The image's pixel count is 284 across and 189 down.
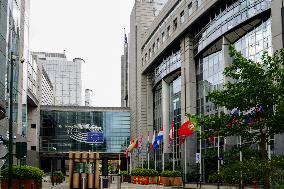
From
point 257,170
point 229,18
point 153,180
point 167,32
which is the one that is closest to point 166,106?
point 167,32

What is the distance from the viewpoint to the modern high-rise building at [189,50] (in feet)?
158

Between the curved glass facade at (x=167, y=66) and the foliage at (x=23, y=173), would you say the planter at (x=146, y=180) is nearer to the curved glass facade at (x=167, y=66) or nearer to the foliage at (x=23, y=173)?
the curved glass facade at (x=167, y=66)

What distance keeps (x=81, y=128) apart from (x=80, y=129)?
1.10ft

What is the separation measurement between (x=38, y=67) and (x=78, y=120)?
A: 1782 cm

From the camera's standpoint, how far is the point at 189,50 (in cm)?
6544

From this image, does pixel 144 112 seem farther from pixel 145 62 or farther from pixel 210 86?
pixel 210 86

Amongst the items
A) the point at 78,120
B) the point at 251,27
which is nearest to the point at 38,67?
the point at 78,120

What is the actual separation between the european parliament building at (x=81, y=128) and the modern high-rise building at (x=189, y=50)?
1527 centimetres

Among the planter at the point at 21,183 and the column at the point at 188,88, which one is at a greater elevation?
the column at the point at 188,88

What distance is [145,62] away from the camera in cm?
9106

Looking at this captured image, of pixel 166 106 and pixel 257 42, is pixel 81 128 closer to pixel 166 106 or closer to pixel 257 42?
pixel 166 106

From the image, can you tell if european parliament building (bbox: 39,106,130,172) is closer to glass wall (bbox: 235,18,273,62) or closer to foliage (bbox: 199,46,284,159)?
glass wall (bbox: 235,18,273,62)

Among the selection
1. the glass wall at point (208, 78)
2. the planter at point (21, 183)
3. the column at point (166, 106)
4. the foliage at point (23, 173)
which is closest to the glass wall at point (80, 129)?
the column at point (166, 106)

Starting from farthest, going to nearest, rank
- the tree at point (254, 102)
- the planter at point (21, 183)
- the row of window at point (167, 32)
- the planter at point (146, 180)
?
the row of window at point (167, 32)
the planter at point (146, 180)
the planter at point (21, 183)
the tree at point (254, 102)
